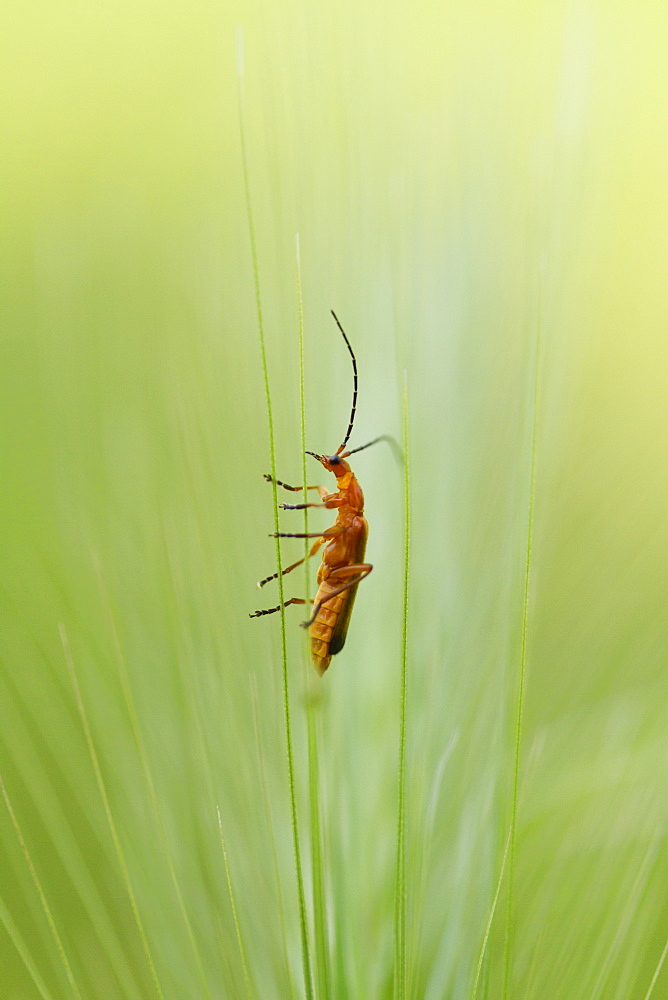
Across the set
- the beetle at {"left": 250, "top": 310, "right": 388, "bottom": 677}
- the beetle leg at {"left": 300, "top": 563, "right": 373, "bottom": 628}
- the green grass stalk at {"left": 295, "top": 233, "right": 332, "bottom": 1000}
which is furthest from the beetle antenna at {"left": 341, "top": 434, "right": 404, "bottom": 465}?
the green grass stalk at {"left": 295, "top": 233, "right": 332, "bottom": 1000}

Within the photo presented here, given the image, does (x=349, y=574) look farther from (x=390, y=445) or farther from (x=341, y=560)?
(x=390, y=445)

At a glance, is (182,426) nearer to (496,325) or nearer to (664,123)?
(496,325)

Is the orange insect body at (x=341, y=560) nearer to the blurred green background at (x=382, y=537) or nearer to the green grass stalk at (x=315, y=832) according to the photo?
the blurred green background at (x=382, y=537)

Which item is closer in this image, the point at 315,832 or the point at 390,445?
the point at 315,832

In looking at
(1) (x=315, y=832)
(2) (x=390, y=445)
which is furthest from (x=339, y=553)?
(1) (x=315, y=832)

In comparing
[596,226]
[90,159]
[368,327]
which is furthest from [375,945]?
[90,159]

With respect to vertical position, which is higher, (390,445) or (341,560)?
(390,445)

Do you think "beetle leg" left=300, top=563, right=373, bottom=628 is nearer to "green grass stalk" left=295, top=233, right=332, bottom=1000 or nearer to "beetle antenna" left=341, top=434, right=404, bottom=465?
"beetle antenna" left=341, top=434, right=404, bottom=465
